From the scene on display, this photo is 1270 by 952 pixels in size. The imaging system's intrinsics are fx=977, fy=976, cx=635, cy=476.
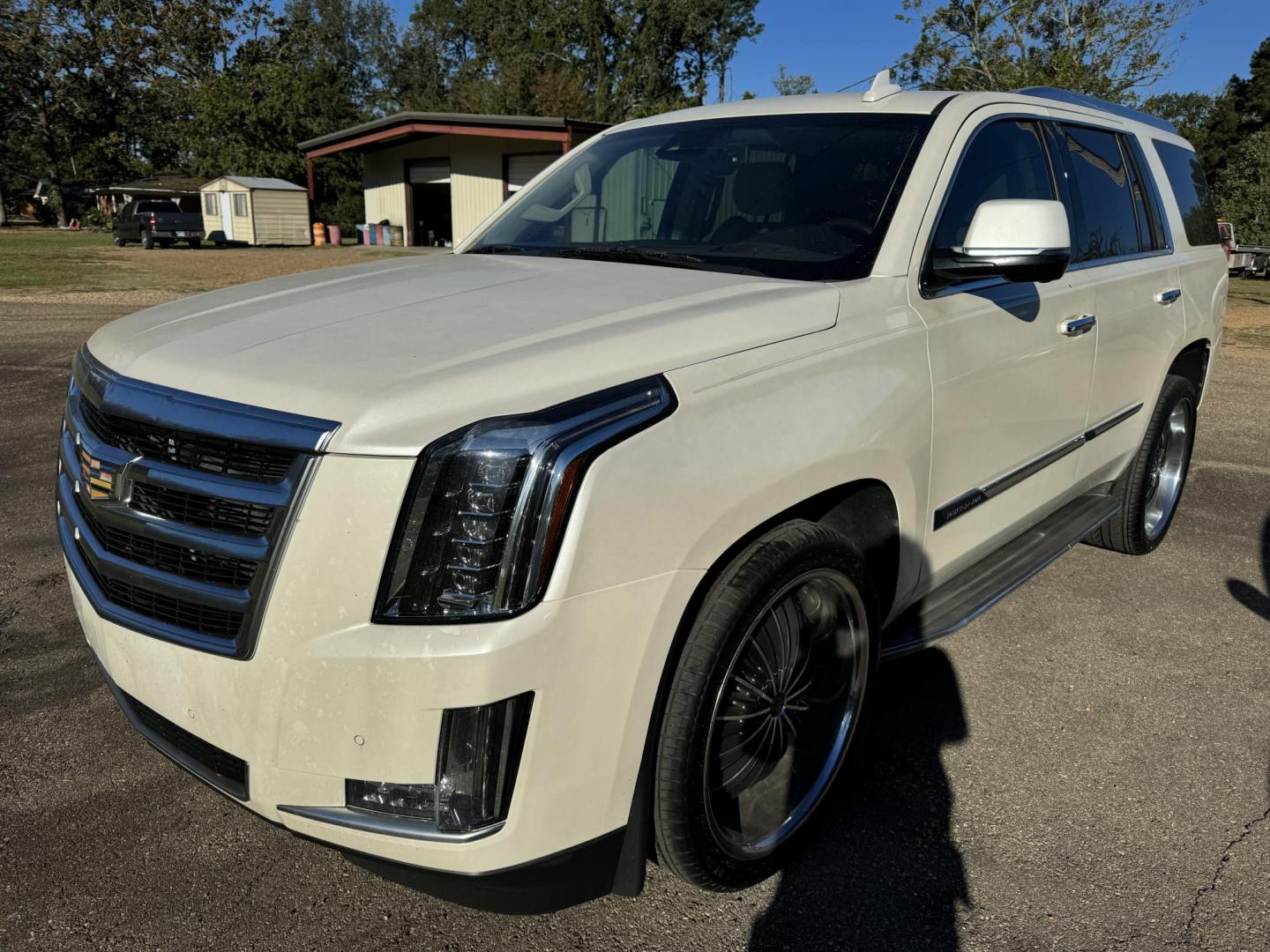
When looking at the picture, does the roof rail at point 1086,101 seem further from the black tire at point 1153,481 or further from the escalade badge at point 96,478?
the escalade badge at point 96,478

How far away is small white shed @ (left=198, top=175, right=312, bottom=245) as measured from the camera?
40469 mm

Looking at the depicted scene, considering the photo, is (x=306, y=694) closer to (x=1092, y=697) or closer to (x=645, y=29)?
(x=1092, y=697)

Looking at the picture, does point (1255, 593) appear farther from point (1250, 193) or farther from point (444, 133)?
point (444, 133)

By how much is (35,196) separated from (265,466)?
85058 millimetres

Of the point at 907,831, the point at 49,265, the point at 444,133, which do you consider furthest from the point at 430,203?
the point at 907,831

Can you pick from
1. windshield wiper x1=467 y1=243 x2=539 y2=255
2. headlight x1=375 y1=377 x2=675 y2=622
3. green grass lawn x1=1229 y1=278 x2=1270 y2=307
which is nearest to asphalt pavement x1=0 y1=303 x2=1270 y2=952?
headlight x1=375 y1=377 x2=675 y2=622

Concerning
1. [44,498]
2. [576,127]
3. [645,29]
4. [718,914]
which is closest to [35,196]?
[645,29]

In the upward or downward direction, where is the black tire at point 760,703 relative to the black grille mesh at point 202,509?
downward

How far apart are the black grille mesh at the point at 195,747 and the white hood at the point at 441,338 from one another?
0.72 metres

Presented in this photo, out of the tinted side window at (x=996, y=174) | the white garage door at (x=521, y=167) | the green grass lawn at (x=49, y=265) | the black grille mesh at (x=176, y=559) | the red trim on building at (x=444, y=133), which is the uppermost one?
the red trim on building at (x=444, y=133)

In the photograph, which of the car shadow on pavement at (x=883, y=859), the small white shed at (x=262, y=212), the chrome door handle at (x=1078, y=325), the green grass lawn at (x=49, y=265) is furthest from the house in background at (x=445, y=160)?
the car shadow on pavement at (x=883, y=859)

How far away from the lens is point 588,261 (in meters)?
3.10

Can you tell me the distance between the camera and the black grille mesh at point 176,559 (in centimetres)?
187

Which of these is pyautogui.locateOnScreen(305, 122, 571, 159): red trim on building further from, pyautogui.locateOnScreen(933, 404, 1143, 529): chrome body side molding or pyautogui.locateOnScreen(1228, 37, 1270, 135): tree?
pyautogui.locateOnScreen(1228, 37, 1270, 135): tree
